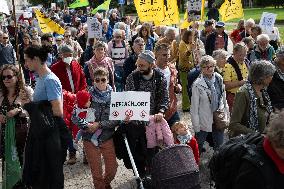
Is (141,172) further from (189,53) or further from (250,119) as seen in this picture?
(189,53)

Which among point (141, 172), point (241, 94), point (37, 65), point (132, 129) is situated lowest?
point (141, 172)

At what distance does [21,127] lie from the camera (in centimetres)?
530

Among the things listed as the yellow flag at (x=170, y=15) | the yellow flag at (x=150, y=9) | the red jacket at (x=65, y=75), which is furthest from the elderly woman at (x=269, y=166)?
the yellow flag at (x=170, y=15)

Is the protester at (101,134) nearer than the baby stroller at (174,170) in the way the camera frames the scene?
No

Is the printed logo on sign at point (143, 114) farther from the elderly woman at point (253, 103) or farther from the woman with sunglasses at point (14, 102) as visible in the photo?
the woman with sunglasses at point (14, 102)

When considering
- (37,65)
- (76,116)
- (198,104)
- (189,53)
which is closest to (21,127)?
(76,116)

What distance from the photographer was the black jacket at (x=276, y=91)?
5349 millimetres

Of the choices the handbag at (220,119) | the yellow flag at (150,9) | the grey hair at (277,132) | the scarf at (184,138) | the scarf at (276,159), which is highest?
the yellow flag at (150,9)

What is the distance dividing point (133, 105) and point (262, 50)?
13.0ft

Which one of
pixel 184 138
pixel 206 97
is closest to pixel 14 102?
pixel 184 138

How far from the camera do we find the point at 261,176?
2.79 meters

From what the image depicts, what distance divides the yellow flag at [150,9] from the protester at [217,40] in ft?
4.84

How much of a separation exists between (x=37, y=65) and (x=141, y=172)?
2023mm

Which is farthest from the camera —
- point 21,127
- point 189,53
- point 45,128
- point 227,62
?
point 189,53
